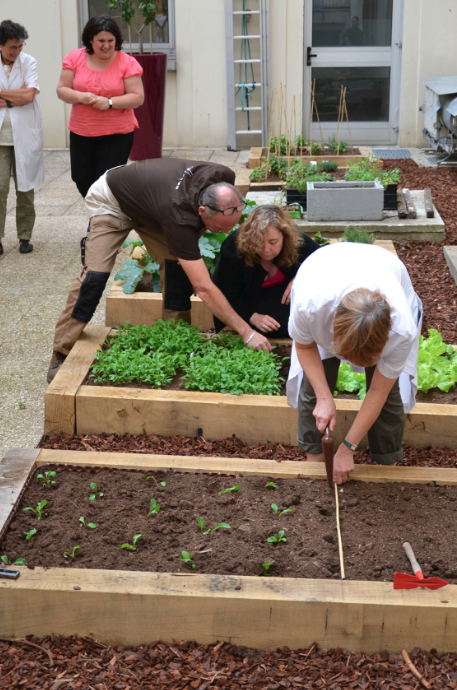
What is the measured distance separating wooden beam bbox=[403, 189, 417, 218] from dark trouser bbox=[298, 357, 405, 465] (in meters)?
3.74

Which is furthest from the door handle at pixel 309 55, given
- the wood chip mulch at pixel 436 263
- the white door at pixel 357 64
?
the wood chip mulch at pixel 436 263

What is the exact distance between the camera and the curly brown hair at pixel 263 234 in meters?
3.76

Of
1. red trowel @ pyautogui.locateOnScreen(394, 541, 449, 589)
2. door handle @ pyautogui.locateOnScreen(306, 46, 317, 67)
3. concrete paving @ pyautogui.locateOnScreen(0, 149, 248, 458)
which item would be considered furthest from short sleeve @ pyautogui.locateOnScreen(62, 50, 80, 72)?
door handle @ pyautogui.locateOnScreen(306, 46, 317, 67)

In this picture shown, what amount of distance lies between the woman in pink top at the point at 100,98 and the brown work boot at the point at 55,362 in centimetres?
210

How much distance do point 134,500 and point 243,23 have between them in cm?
899

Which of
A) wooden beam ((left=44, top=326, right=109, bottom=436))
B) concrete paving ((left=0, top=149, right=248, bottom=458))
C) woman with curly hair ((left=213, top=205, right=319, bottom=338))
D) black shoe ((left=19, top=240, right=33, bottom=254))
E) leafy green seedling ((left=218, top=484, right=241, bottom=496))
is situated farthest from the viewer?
black shoe ((left=19, top=240, right=33, bottom=254))

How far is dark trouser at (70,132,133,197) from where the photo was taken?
5.87 meters

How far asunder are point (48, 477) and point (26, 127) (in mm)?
3971

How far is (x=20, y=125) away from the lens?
6164mm

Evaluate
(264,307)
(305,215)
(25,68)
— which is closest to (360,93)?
(305,215)

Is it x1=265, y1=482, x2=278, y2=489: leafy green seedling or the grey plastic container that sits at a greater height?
the grey plastic container

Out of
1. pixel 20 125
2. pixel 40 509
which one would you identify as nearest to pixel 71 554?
pixel 40 509

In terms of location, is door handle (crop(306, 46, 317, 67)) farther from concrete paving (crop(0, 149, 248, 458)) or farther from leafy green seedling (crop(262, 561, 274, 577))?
leafy green seedling (crop(262, 561, 274, 577))

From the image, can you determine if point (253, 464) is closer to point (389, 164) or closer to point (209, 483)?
point (209, 483)
